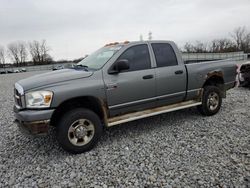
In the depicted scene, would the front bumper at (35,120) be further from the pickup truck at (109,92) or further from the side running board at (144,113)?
the side running board at (144,113)

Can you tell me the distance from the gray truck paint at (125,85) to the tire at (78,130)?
0.91 ft

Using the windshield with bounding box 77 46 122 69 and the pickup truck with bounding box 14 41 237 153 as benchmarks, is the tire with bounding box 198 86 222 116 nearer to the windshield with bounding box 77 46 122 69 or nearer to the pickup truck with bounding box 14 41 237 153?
the pickup truck with bounding box 14 41 237 153

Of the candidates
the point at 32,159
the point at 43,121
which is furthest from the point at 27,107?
the point at 32,159

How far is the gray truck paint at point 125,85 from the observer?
11.5 ft

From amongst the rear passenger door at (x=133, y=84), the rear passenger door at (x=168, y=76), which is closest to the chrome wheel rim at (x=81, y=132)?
the rear passenger door at (x=133, y=84)

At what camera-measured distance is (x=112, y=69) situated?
13.0 ft

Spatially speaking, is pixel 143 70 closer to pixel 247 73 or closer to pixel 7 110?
pixel 7 110

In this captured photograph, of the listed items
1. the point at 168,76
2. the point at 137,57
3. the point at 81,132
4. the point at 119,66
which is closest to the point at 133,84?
the point at 119,66

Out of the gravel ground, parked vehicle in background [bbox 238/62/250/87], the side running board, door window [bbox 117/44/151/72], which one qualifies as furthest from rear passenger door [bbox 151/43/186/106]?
parked vehicle in background [bbox 238/62/250/87]

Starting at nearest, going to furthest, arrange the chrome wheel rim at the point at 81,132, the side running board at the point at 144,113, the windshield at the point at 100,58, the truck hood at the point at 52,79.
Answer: the truck hood at the point at 52,79 < the chrome wheel rim at the point at 81,132 < the side running board at the point at 144,113 < the windshield at the point at 100,58

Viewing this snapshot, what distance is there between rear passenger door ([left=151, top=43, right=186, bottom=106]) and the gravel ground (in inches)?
27.9

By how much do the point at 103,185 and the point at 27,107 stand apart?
1.71m

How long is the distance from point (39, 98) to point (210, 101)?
402 cm

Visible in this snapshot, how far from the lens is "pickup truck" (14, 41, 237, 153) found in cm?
342
